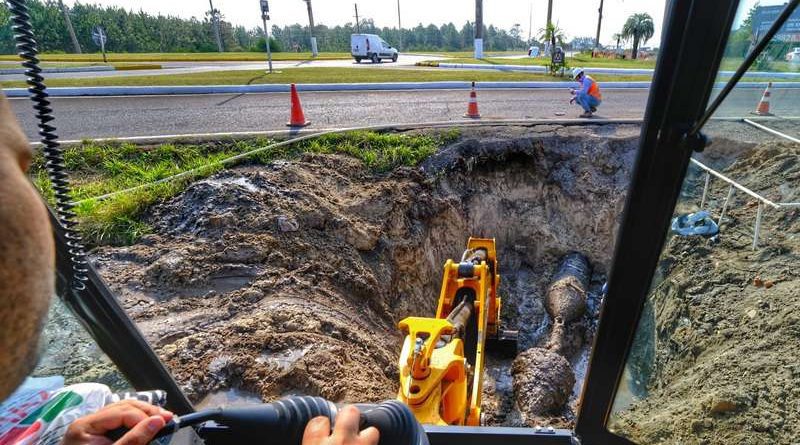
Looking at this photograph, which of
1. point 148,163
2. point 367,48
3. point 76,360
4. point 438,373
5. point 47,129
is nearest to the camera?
point 47,129

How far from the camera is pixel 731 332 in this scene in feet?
8.59

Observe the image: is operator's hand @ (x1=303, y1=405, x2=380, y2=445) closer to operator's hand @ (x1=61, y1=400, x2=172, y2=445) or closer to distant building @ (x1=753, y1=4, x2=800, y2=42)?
operator's hand @ (x1=61, y1=400, x2=172, y2=445)

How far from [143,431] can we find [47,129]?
2.71 feet

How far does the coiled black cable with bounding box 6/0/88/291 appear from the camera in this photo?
3.41ft

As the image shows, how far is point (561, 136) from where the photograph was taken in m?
8.32

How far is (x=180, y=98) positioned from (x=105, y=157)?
5240 mm

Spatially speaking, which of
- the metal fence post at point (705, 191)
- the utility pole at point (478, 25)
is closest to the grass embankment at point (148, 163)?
the metal fence post at point (705, 191)

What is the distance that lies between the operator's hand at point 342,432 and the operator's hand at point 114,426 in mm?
423

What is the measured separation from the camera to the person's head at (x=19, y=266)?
461mm

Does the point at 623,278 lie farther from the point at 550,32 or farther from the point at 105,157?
the point at 550,32

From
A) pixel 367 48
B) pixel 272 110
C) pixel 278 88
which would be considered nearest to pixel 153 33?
pixel 367 48

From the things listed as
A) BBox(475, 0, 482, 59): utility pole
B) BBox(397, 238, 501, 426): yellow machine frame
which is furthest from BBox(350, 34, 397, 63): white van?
BBox(397, 238, 501, 426): yellow machine frame

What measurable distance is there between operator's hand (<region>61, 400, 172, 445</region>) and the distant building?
185 cm

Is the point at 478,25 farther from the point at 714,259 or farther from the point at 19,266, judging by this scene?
the point at 19,266
